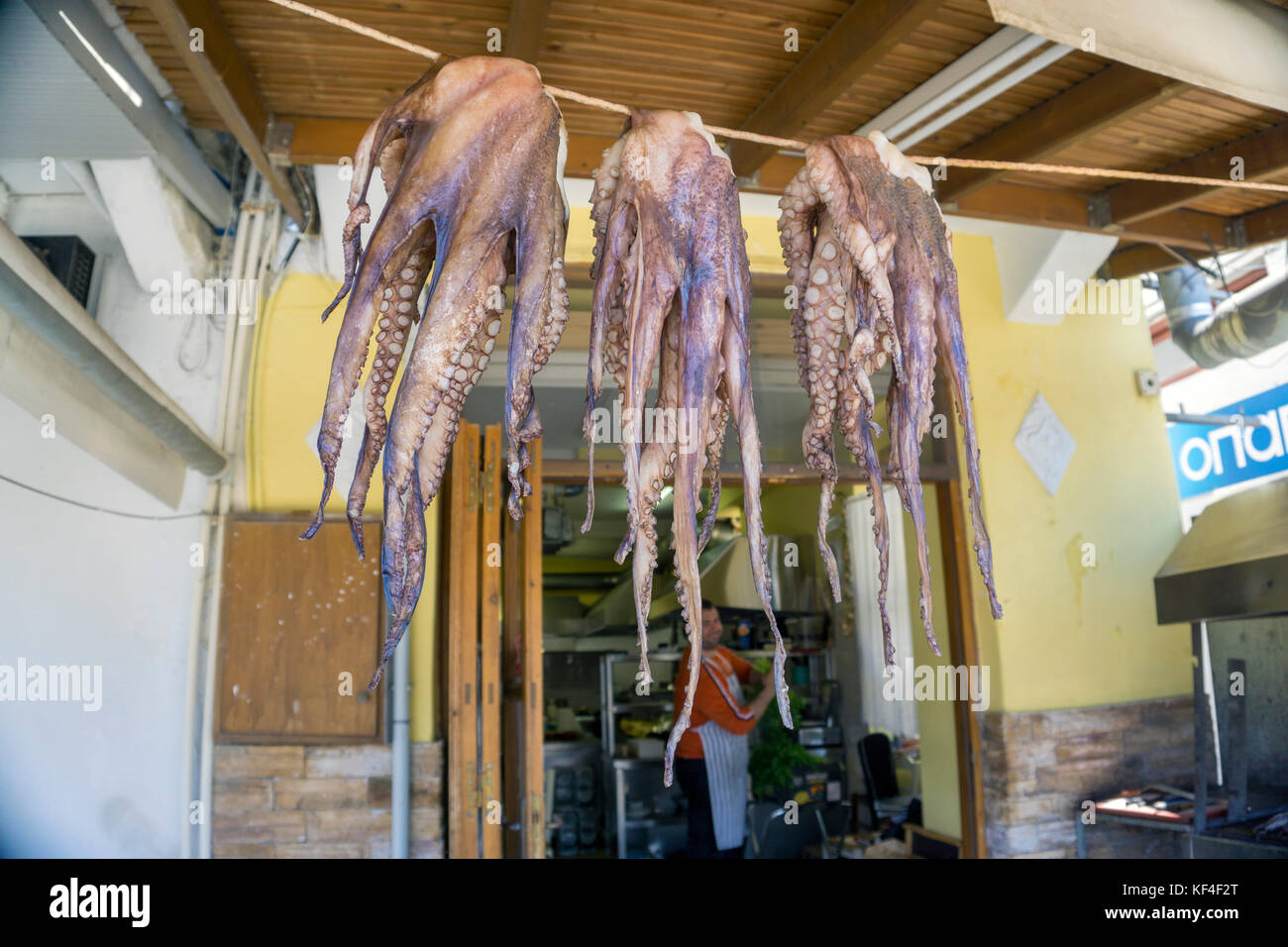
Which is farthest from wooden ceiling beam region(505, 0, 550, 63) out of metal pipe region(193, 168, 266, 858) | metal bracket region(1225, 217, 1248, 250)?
metal bracket region(1225, 217, 1248, 250)

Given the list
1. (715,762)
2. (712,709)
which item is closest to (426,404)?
(712,709)

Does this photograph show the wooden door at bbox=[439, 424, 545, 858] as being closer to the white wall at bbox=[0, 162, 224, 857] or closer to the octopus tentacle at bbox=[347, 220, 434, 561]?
the white wall at bbox=[0, 162, 224, 857]

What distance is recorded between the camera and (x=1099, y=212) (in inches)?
167

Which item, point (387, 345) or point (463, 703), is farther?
point (463, 703)

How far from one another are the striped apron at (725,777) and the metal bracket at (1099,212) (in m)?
3.27

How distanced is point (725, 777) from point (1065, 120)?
408 centimetres

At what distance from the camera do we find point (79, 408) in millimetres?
3238

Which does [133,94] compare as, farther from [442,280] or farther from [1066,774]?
[1066,774]

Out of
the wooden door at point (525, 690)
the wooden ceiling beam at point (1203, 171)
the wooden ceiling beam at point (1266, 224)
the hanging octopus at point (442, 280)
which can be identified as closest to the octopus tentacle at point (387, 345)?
the hanging octopus at point (442, 280)

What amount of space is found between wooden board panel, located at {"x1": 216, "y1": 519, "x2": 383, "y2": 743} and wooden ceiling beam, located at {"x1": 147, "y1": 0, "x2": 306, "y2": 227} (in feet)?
5.65

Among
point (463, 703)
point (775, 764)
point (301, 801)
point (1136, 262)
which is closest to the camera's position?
point (463, 703)

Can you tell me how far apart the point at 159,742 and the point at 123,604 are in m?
0.68

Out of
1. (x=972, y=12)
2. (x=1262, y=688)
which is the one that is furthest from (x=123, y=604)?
(x=1262, y=688)

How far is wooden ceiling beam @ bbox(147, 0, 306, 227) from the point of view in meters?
2.58
